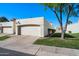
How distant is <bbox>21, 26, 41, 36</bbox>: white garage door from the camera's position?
24.6m

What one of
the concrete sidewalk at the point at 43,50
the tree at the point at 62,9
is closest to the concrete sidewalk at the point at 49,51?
the concrete sidewalk at the point at 43,50

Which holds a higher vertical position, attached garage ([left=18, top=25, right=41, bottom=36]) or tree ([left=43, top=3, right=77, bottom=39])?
tree ([left=43, top=3, right=77, bottom=39])

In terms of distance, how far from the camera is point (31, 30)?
2562cm

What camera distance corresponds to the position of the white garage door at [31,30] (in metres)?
24.6

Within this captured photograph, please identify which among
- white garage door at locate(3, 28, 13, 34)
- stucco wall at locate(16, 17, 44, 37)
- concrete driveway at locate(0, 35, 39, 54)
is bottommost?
concrete driveway at locate(0, 35, 39, 54)

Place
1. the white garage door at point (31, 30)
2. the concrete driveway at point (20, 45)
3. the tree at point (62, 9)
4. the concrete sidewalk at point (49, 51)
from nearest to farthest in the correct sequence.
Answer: the concrete sidewalk at point (49, 51)
the concrete driveway at point (20, 45)
the tree at point (62, 9)
the white garage door at point (31, 30)

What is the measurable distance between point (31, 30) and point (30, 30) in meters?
0.26

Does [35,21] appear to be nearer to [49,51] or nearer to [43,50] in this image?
[43,50]

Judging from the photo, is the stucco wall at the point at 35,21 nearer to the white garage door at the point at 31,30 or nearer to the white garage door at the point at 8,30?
the white garage door at the point at 31,30

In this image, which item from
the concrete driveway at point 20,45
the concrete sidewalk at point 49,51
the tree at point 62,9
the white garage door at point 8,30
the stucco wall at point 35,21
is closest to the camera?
the concrete sidewalk at point 49,51

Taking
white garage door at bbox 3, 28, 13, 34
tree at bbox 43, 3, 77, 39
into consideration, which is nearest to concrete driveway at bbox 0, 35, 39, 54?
tree at bbox 43, 3, 77, 39

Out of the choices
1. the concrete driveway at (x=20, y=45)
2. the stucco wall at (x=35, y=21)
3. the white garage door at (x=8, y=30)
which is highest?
the stucco wall at (x=35, y=21)

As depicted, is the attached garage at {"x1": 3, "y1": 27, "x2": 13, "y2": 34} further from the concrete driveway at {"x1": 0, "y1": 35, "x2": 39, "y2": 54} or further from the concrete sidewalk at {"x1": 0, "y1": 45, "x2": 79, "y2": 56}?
the concrete sidewalk at {"x1": 0, "y1": 45, "x2": 79, "y2": 56}

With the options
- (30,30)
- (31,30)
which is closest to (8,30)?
(30,30)
